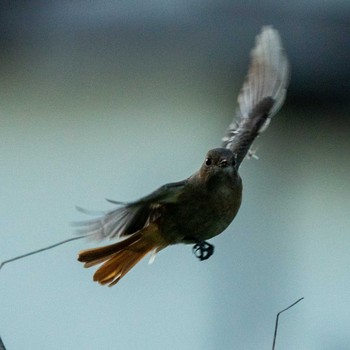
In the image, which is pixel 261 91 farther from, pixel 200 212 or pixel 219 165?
pixel 200 212

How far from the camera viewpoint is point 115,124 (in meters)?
9.98

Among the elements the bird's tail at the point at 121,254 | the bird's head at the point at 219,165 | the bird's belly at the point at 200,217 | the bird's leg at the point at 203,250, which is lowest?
the bird's leg at the point at 203,250

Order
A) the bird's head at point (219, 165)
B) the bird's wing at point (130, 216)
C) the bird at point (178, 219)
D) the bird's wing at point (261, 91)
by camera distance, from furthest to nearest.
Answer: the bird's wing at point (261, 91) < the bird's head at point (219, 165) < the bird at point (178, 219) < the bird's wing at point (130, 216)

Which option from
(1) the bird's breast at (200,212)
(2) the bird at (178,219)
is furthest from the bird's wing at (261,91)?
(1) the bird's breast at (200,212)

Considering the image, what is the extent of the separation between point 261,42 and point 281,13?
4916 mm

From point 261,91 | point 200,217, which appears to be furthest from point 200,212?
point 261,91

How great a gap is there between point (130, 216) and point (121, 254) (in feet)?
1.10

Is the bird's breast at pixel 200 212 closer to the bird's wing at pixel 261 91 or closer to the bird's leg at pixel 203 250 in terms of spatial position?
the bird's leg at pixel 203 250

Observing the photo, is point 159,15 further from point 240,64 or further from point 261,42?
point 261,42

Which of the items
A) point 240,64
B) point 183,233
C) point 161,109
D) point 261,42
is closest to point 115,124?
point 161,109

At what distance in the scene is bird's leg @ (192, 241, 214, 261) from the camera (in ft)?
14.1

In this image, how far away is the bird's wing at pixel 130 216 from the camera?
13.0 ft

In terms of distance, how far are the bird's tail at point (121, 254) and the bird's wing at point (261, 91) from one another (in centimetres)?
59

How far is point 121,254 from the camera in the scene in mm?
4465
